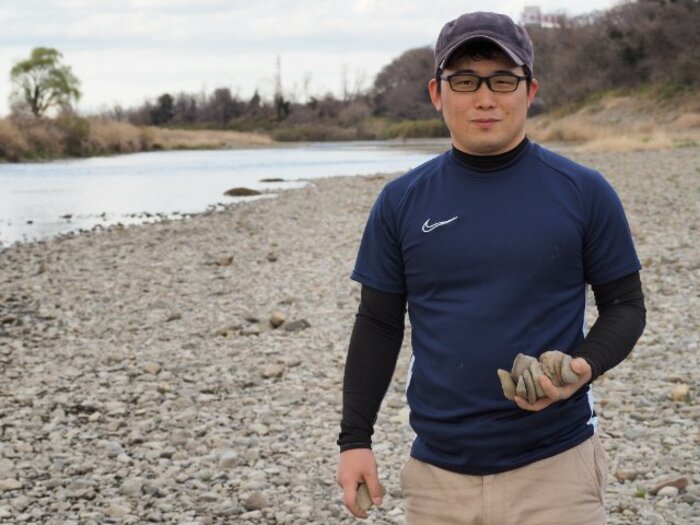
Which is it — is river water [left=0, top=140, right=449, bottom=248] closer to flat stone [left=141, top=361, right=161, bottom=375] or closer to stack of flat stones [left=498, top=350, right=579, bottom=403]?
flat stone [left=141, top=361, right=161, bottom=375]

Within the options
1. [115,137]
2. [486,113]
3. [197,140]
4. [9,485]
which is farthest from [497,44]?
[197,140]

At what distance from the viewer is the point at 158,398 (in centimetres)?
716

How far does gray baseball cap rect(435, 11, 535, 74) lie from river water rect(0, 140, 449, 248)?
1696 centimetres

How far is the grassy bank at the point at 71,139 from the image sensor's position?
46438 mm

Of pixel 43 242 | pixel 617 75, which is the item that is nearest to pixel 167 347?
pixel 43 242

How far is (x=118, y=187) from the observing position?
32219mm

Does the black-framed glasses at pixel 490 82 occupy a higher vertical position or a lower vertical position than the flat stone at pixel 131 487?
higher

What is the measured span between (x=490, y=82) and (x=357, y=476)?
3.16ft

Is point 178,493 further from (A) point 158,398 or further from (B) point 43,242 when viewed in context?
(B) point 43,242

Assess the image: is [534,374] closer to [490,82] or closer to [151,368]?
[490,82]

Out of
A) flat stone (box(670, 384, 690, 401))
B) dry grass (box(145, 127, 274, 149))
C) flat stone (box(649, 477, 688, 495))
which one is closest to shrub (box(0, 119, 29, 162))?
dry grass (box(145, 127, 274, 149))

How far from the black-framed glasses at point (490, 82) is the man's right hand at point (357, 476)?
2.90 feet

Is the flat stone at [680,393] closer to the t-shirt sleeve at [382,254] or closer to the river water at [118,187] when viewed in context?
the t-shirt sleeve at [382,254]

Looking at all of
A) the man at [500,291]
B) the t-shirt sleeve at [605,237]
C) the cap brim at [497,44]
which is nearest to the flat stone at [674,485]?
the man at [500,291]
